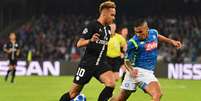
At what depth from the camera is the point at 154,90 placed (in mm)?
12336

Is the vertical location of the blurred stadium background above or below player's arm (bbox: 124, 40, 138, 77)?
below

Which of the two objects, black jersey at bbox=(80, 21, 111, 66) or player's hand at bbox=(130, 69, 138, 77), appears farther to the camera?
player's hand at bbox=(130, 69, 138, 77)

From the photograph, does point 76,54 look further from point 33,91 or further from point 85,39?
point 85,39

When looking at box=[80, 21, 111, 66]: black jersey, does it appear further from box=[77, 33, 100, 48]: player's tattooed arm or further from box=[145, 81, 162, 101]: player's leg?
box=[145, 81, 162, 101]: player's leg

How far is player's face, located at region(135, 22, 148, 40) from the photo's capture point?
12.4 meters

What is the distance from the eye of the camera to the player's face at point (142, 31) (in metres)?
12.4

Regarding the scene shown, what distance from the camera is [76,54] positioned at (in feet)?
125

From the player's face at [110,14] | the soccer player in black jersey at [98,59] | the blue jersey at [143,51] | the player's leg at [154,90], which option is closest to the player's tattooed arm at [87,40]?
the soccer player in black jersey at [98,59]

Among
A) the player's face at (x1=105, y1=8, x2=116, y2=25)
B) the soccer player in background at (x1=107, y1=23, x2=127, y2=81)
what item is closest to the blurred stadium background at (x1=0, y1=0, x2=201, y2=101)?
the soccer player in background at (x1=107, y1=23, x2=127, y2=81)

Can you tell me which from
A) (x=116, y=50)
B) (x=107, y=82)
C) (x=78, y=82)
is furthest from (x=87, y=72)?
(x=116, y=50)

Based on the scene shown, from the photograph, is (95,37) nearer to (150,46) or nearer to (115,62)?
(150,46)

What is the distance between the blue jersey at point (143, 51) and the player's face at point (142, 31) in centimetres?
13

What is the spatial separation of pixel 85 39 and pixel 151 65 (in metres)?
1.64

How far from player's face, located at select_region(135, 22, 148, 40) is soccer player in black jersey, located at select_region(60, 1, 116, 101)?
557mm
